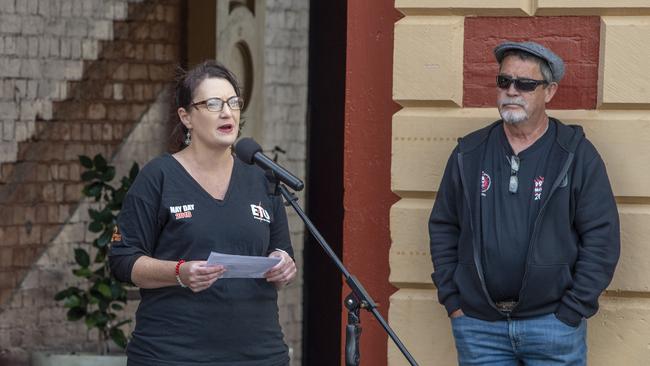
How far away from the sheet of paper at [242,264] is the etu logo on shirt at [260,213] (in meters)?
0.21

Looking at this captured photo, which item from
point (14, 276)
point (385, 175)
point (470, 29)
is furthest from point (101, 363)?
point (470, 29)

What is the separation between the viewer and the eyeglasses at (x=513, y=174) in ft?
18.5

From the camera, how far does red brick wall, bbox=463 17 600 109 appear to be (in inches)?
248

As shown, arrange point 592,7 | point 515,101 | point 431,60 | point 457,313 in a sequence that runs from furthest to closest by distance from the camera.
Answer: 1. point 431,60
2. point 592,7
3. point 457,313
4. point 515,101

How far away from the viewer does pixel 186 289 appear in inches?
197

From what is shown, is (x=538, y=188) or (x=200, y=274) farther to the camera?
(x=538, y=188)

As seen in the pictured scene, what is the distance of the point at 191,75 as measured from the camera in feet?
17.1

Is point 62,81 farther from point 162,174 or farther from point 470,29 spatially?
point 162,174

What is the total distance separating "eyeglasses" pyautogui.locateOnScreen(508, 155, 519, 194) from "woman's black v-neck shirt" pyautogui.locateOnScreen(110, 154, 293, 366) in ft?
3.30

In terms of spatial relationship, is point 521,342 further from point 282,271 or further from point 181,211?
point 181,211

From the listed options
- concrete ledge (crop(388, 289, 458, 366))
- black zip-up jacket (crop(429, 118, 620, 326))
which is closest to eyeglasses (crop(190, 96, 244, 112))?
black zip-up jacket (crop(429, 118, 620, 326))

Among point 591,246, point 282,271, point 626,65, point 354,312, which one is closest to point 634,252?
point 591,246

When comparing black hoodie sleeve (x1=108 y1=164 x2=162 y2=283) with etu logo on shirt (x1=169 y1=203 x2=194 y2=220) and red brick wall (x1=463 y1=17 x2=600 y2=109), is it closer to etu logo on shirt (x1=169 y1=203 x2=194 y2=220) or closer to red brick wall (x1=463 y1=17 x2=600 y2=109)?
etu logo on shirt (x1=169 y1=203 x2=194 y2=220)

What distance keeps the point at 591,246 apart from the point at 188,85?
4.97 ft
